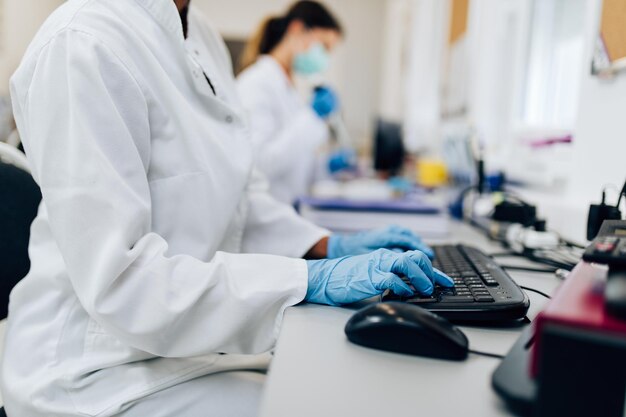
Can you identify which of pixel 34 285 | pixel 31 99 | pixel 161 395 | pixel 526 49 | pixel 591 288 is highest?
pixel 526 49

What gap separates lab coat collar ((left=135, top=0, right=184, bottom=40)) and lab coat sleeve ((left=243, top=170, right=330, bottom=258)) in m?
0.38

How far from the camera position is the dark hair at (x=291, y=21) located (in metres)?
2.16

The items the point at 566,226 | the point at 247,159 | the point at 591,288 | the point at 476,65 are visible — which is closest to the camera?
the point at 591,288

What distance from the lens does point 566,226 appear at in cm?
108

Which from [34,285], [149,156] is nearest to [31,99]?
[149,156]

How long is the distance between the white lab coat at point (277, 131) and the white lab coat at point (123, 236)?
1044 mm

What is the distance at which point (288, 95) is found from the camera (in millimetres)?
2240

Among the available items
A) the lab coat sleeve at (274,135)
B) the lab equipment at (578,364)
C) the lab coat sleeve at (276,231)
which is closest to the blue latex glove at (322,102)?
the lab coat sleeve at (274,135)

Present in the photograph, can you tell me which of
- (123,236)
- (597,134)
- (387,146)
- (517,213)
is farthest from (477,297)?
(387,146)

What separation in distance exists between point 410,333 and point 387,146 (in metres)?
2.54

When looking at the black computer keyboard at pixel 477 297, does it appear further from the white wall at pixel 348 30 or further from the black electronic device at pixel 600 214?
the white wall at pixel 348 30

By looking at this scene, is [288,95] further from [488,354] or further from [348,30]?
[348,30]

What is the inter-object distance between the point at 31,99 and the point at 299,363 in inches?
18.1

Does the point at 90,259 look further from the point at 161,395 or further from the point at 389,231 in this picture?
the point at 389,231
